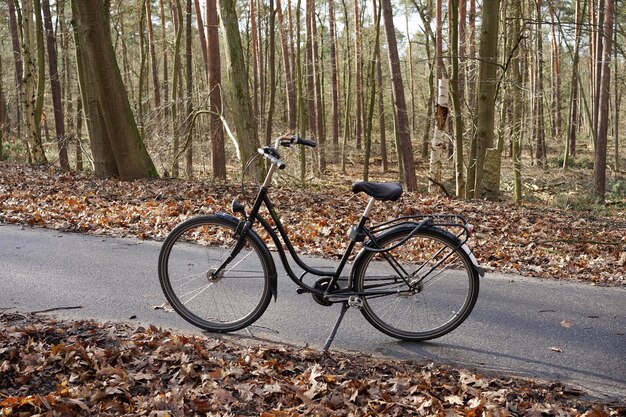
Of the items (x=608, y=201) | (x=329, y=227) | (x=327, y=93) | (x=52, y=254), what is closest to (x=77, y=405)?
(x=52, y=254)

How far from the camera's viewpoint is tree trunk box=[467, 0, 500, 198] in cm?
1151

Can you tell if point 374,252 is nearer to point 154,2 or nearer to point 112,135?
point 112,135

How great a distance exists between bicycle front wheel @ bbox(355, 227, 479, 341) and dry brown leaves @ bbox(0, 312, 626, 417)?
1.45ft

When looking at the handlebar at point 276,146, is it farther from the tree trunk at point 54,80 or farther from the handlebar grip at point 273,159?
the tree trunk at point 54,80

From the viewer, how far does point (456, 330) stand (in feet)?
14.6

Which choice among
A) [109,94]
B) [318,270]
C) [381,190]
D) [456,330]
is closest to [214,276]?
[318,270]

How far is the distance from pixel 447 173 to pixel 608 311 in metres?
17.3

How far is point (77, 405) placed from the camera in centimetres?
312

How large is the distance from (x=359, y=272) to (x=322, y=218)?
4224mm

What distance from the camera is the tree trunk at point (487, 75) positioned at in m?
11.5

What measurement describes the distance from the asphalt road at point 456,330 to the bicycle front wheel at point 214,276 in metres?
0.16

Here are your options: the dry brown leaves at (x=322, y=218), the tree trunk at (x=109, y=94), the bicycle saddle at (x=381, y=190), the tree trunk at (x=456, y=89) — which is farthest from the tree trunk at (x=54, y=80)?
the bicycle saddle at (x=381, y=190)

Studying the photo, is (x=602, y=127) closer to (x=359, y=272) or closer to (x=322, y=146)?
(x=322, y=146)

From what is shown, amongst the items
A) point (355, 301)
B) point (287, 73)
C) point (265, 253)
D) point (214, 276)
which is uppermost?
Answer: point (287, 73)
